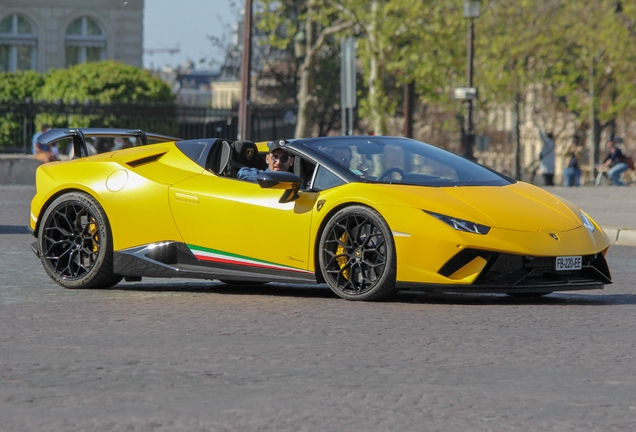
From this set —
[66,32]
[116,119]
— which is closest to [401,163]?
[116,119]

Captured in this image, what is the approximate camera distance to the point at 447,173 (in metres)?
9.39

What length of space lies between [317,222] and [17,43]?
40.8m

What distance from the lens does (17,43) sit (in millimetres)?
47656

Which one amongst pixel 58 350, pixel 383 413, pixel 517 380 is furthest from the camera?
pixel 58 350

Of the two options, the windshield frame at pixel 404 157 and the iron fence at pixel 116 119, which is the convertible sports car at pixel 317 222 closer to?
the windshield frame at pixel 404 157

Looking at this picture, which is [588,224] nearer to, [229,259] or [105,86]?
[229,259]

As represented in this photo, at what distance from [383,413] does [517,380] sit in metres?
1.03

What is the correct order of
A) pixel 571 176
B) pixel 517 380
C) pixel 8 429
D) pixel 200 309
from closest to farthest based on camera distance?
pixel 8 429
pixel 517 380
pixel 200 309
pixel 571 176

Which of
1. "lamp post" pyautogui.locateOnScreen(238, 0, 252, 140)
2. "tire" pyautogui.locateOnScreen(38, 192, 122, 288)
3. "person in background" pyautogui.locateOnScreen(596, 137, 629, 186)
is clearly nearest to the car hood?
"tire" pyautogui.locateOnScreen(38, 192, 122, 288)

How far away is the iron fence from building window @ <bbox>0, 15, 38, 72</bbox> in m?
16.1

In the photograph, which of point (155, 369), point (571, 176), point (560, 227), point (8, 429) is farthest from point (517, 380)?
point (571, 176)

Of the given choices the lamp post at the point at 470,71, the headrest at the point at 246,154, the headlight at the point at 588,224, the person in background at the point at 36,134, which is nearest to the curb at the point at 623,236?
the headlight at the point at 588,224

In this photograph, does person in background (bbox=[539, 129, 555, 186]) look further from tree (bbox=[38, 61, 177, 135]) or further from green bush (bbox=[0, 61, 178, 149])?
tree (bbox=[38, 61, 177, 135])

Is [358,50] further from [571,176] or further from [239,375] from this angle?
[239,375]
